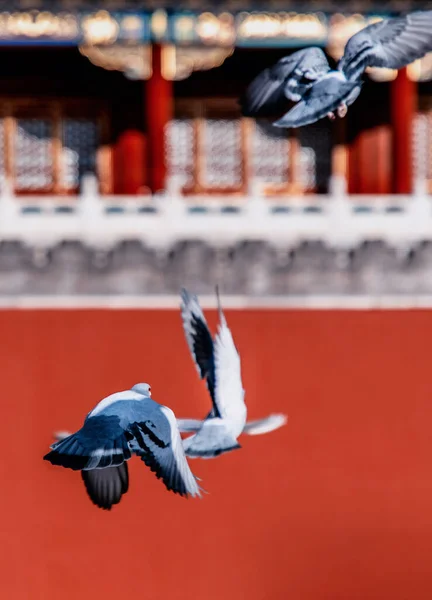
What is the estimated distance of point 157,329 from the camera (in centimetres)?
1409

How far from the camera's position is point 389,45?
24.4 feet

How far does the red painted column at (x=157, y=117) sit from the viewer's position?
15.9 m

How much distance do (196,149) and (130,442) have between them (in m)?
11.3

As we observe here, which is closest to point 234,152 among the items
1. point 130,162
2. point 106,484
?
point 130,162

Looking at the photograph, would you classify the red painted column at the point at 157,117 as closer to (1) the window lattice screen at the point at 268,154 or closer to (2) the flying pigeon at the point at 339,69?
(1) the window lattice screen at the point at 268,154

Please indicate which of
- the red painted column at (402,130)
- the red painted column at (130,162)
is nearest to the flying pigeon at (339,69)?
the red painted column at (402,130)

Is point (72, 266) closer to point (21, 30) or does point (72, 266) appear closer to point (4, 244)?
point (4, 244)

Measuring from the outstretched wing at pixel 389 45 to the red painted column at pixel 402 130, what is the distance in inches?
335

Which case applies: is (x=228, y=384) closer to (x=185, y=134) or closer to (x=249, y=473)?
(x=249, y=473)

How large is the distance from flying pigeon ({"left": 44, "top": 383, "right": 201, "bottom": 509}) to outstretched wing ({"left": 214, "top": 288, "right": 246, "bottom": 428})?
2.98 feet

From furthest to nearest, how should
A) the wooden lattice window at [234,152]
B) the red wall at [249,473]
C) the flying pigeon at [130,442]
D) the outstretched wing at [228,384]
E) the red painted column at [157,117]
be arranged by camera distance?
the wooden lattice window at [234,152]
the red painted column at [157,117]
the red wall at [249,473]
the outstretched wing at [228,384]
the flying pigeon at [130,442]

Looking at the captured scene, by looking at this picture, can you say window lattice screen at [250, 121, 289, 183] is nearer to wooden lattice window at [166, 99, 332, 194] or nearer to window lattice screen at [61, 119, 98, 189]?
wooden lattice window at [166, 99, 332, 194]

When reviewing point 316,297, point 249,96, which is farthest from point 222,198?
point 249,96

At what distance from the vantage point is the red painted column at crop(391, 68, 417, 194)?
16031 mm
